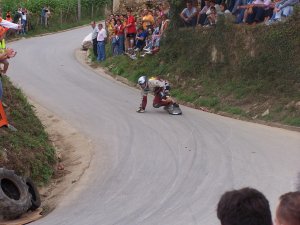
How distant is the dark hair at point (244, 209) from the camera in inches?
142

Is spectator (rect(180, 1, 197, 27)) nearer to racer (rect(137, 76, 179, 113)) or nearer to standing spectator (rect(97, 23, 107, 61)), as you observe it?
racer (rect(137, 76, 179, 113))

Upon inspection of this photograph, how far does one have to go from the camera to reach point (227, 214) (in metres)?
3.63

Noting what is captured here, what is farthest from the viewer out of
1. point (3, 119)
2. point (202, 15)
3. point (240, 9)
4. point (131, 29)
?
point (131, 29)

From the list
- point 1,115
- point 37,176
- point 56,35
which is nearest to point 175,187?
point 37,176

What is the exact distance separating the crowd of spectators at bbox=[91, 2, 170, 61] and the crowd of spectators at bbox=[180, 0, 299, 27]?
133 centimetres

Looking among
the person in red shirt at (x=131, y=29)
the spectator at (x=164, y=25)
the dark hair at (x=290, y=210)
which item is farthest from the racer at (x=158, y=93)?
the dark hair at (x=290, y=210)

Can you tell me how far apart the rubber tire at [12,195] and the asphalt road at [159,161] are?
1.85 feet

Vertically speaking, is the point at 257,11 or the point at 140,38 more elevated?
the point at 257,11

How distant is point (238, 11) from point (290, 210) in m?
19.5

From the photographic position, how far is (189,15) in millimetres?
24547

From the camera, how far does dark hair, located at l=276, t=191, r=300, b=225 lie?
3.55 metres

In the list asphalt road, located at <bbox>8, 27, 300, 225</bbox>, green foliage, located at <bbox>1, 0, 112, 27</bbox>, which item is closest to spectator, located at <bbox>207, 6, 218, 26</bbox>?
asphalt road, located at <bbox>8, 27, 300, 225</bbox>

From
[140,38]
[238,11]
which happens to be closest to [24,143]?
[238,11]

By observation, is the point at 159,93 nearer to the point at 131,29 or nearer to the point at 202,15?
the point at 202,15
